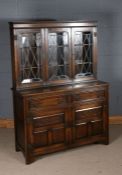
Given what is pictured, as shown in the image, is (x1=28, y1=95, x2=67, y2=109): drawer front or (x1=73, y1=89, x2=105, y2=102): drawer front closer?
(x1=28, y1=95, x2=67, y2=109): drawer front

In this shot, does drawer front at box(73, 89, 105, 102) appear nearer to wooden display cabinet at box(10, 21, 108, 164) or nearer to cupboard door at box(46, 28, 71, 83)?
wooden display cabinet at box(10, 21, 108, 164)

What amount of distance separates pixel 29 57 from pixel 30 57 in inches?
0.6

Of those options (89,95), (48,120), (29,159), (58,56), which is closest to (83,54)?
(58,56)

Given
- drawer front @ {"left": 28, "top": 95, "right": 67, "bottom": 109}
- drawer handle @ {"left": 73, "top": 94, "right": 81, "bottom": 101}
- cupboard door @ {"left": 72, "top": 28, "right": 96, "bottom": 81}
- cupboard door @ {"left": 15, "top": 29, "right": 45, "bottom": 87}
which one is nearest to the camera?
drawer front @ {"left": 28, "top": 95, "right": 67, "bottom": 109}

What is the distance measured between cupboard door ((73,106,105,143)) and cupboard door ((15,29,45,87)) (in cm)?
69

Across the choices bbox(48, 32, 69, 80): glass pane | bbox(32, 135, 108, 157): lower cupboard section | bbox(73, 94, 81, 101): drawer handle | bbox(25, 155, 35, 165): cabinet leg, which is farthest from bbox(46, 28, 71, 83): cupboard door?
bbox(25, 155, 35, 165): cabinet leg

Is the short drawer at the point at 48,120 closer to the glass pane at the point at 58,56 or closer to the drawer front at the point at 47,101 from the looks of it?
the drawer front at the point at 47,101

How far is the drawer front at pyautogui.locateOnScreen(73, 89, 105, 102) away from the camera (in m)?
3.78

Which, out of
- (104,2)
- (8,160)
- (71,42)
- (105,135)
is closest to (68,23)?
(71,42)

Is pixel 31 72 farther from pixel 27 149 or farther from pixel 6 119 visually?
pixel 6 119

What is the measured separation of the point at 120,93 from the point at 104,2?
1.49 metres

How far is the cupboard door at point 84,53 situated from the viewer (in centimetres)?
397

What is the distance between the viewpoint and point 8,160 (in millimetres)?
3680

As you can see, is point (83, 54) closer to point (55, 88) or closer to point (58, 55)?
point (58, 55)
